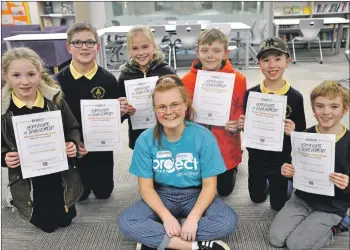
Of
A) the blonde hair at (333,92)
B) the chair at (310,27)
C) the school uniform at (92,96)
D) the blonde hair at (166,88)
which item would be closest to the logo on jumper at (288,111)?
the blonde hair at (333,92)

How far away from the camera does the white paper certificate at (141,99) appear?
7.36 ft

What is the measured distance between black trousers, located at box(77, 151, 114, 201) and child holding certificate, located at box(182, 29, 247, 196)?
0.83 metres

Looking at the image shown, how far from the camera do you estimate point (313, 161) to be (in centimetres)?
177

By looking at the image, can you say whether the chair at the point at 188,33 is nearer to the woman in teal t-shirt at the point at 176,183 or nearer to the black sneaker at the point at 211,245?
the woman in teal t-shirt at the point at 176,183

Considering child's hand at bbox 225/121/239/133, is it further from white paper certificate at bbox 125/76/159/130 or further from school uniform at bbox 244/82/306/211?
white paper certificate at bbox 125/76/159/130

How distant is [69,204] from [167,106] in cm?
93

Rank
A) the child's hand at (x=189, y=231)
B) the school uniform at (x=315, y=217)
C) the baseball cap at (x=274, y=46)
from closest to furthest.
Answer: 1. the child's hand at (x=189, y=231)
2. the school uniform at (x=315, y=217)
3. the baseball cap at (x=274, y=46)

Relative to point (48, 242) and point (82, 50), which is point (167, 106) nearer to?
point (82, 50)

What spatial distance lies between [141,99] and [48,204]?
92 cm

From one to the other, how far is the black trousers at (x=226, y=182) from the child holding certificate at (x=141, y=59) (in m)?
0.72

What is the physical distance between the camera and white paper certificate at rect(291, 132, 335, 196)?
1.72m

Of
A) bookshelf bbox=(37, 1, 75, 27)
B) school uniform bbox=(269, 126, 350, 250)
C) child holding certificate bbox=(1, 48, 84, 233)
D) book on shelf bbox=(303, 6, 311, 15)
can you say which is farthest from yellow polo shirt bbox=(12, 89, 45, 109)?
book on shelf bbox=(303, 6, 311, 15)

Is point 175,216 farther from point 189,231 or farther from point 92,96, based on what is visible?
point 92,96

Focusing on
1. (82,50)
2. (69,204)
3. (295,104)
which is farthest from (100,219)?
(295,104)
